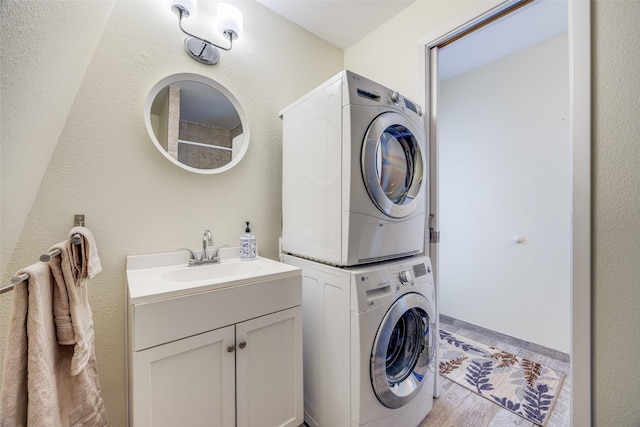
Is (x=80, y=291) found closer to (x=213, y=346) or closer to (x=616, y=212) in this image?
(x=213, y=346)

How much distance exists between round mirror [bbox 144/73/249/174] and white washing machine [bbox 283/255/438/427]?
79 cm

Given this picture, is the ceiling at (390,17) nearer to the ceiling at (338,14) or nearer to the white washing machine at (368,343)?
the ceiling at (338,14)

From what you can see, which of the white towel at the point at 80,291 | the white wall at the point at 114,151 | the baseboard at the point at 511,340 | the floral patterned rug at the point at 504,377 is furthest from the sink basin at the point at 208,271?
the baseboard at the point at 511,340

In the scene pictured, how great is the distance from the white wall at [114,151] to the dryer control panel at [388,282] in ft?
2.66

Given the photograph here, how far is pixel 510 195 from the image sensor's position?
230 cm

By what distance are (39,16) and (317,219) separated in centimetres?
110

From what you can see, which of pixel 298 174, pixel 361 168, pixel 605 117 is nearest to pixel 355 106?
pixel 361 168

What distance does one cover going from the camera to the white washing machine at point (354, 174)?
46.4 inches

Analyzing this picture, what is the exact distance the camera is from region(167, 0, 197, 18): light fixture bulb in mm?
1316

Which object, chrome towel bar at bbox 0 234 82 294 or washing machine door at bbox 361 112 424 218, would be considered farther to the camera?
washing machine door at bbox 361 112 424 218

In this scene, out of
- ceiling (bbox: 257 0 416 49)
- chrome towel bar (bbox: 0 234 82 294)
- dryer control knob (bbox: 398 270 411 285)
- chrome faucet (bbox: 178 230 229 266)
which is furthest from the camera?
ceiling (bbox: 257 0 416 49)

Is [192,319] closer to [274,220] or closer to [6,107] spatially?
[6,107]

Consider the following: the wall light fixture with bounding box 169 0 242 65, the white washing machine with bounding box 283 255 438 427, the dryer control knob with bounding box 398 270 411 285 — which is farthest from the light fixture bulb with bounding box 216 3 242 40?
the dryer control knob with bounding box 398 270 411 285

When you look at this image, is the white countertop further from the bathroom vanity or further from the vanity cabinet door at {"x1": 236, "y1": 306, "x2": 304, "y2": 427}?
the vanity cabinet door at {"x1": 236, "y1": 306, "x2": 304, "y2": 427}
